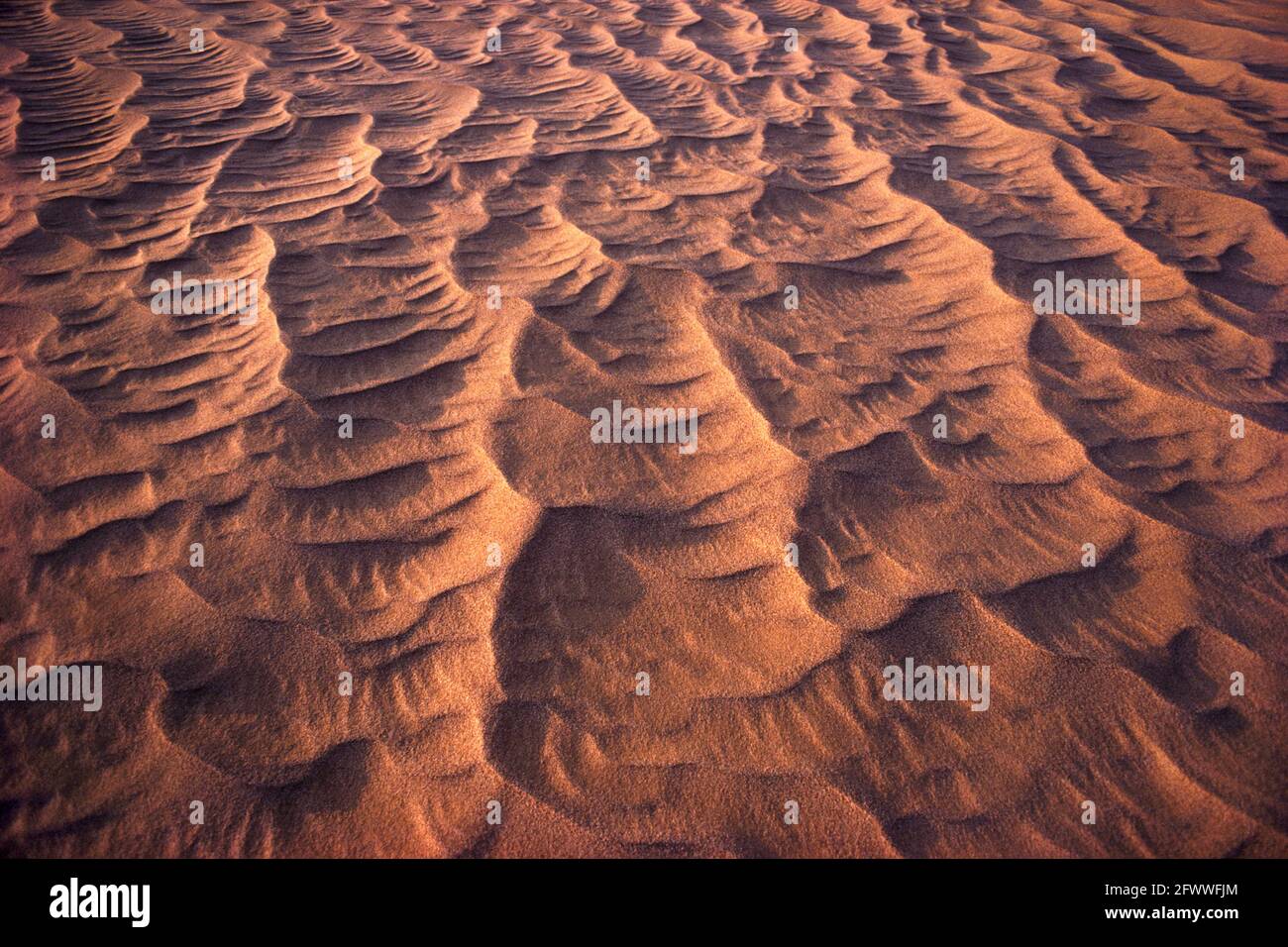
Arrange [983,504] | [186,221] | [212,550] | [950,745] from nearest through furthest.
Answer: [950,745], [212,550], [983,504], [186,221]

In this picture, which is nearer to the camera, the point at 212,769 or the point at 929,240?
the point at 212,769

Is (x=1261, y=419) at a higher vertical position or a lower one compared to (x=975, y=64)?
lower

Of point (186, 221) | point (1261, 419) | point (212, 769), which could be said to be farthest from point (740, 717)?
point (186, 221)

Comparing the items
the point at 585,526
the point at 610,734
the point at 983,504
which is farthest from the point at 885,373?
the point at 610,734

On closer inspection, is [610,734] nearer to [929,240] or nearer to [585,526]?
[585,526]
